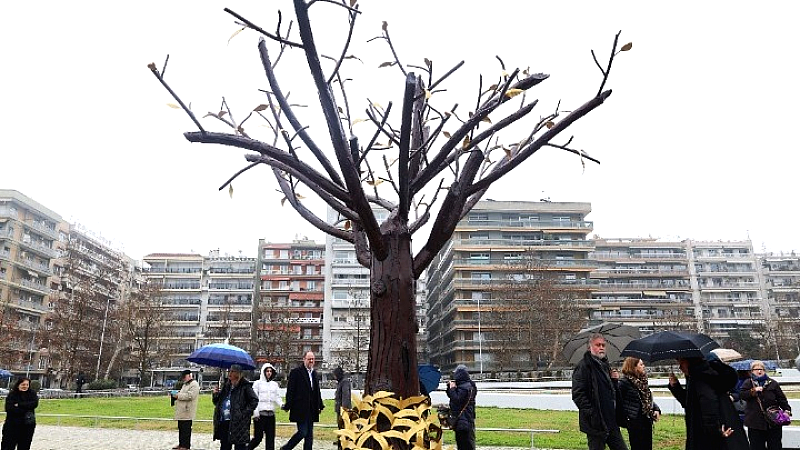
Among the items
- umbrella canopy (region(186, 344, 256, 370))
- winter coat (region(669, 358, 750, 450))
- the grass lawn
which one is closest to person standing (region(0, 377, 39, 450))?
umbrella canopy (region(186, 344, 256, 370))

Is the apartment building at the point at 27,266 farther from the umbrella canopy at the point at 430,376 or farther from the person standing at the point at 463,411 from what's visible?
the person standing at the point at 463,411

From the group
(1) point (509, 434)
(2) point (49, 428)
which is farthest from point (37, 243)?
(1) point (509, 434)

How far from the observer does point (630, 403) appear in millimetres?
7625

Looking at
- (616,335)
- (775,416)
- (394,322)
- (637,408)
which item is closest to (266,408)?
(637,408)

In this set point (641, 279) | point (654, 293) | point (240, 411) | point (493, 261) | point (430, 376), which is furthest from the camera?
point (641, 279)

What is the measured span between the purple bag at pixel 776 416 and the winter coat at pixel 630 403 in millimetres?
1580

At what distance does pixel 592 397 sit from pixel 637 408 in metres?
1.98

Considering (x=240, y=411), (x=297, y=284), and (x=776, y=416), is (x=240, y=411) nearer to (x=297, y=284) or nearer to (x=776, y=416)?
(x=776, y=416)

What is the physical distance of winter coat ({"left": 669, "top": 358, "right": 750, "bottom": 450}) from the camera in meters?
5.23

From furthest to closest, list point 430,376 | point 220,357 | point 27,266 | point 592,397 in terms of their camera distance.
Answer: point 27,266
point 220,357
point 430,376
point 592,397

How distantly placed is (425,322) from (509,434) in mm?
75655

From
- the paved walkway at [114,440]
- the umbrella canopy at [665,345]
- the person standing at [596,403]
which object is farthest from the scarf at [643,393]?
the paved walkway at [114,440]

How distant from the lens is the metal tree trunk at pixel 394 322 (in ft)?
10.9

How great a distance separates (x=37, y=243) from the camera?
66.6 m
